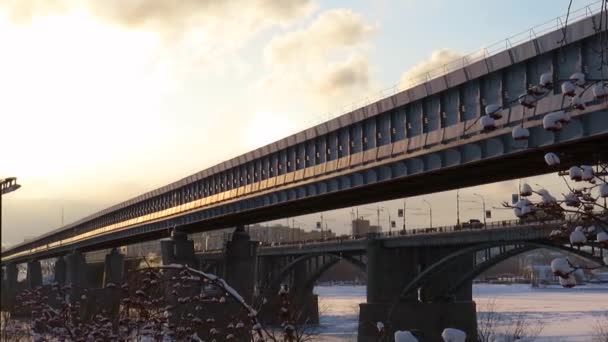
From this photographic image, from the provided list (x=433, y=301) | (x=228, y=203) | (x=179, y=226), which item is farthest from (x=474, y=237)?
(x=179, y=226)

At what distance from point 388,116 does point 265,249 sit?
6637 cm

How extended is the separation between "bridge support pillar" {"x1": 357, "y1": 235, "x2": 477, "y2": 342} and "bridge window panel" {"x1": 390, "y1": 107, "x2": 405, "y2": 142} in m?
27.2

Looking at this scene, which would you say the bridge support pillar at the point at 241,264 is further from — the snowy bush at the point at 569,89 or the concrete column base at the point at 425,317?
the snowy bush at the point at 569,89


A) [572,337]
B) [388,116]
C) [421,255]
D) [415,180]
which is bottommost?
[572,337]

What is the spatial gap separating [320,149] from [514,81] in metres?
19.3

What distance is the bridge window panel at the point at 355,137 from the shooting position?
44.9m

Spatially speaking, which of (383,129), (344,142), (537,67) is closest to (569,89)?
(537,67)

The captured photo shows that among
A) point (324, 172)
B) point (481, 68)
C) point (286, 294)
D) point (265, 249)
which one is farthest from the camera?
point (265, 249)

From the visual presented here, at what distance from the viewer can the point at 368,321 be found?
64125 mm

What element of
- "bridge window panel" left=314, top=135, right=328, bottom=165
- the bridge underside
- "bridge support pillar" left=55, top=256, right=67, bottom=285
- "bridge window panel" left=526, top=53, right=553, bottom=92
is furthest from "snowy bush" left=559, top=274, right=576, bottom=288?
"bridge support pillar" left=55, top=256, right=67, bottom=285

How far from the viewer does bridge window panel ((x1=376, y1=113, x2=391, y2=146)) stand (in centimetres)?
4191

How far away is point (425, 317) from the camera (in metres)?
69.8

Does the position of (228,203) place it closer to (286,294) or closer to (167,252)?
(167,252)

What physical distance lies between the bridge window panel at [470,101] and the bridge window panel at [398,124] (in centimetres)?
515
